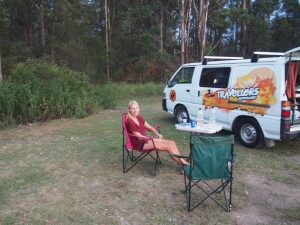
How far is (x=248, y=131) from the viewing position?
6918 millimetres

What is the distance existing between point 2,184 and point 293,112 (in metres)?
5.38

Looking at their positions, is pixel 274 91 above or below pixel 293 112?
above

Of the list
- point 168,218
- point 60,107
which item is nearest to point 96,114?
point 60,107

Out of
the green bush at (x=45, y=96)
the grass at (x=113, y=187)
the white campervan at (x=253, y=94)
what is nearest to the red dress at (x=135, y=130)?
the grass at (x=113, y=187)

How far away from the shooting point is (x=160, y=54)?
2289cm

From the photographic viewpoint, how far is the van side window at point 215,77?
24.1ft

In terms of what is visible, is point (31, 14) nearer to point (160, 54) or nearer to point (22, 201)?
point (160, 54)

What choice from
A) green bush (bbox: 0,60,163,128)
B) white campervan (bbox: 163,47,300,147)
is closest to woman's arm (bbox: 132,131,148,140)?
white campervan (bbox: 163,47,300,147)

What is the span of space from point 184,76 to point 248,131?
9.15 feet

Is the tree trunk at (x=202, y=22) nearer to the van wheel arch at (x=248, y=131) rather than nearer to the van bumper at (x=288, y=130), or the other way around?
the van wheel arch at (x=248, y=131)

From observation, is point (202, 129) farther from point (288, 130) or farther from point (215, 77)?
point (215, 77)

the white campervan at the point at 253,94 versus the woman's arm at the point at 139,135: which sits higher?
the white campervan at the point at 253,94

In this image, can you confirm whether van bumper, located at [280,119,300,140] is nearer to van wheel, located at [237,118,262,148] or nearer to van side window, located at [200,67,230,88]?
van wheel, located at [237,118,262,148]

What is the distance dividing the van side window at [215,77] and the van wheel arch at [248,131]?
0.93m
